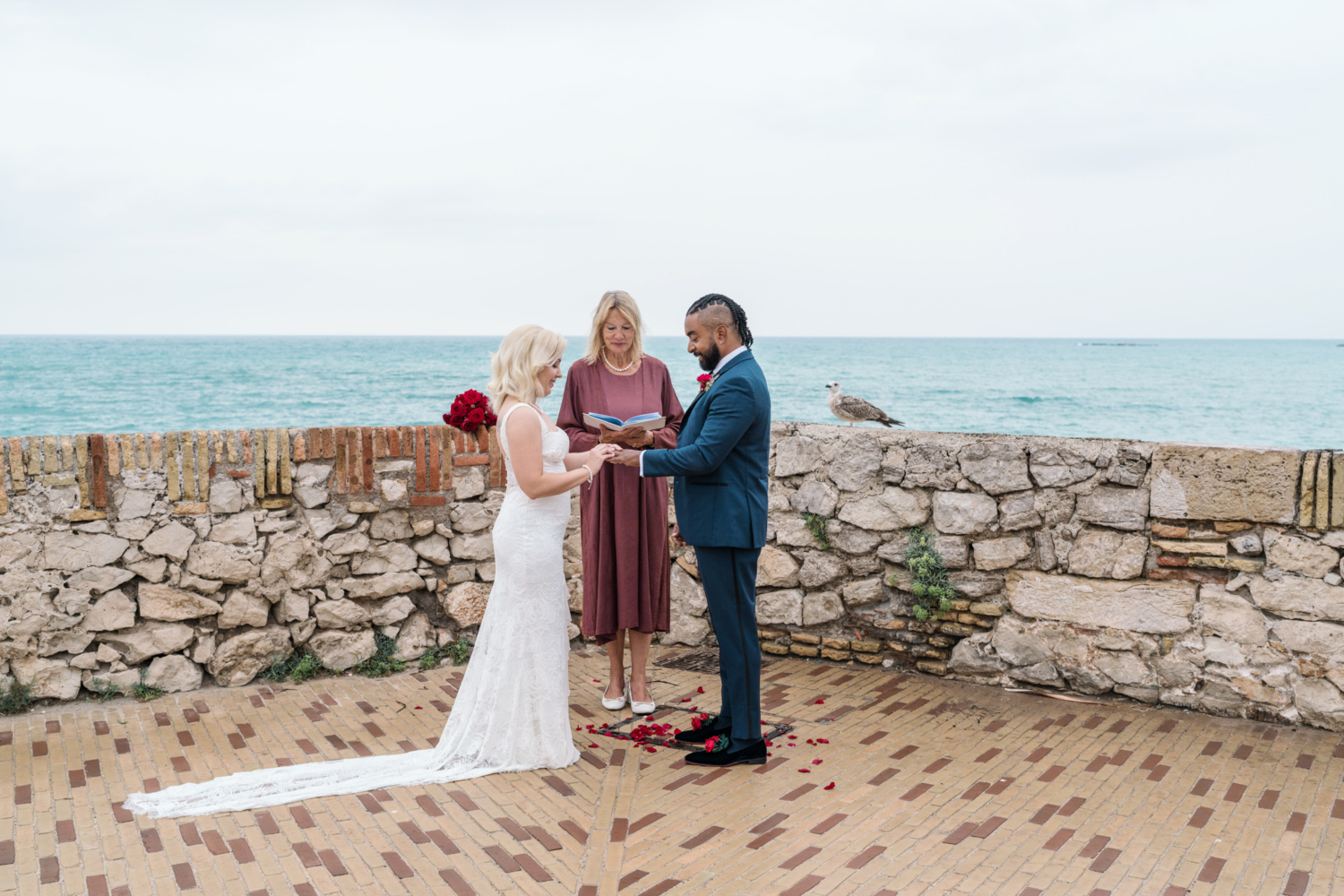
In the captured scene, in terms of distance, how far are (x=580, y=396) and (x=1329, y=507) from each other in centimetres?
358

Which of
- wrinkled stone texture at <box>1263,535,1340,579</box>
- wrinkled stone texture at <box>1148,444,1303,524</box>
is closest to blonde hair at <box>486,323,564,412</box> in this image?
wrinkled stone texture at <box>1148,444,1303,524</box>

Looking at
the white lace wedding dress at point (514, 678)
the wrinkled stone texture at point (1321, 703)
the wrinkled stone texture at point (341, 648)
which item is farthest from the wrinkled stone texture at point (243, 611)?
the wrinkled stone texture at point (1321, 703)

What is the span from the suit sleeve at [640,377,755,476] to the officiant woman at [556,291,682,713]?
27.7 inches

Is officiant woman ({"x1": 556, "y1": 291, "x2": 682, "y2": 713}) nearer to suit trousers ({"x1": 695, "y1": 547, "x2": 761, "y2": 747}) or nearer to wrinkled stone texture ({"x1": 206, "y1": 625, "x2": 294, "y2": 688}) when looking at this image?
suit trousers ({"x1": 695, "y1": 547, "x2": 761, "y2": 747})

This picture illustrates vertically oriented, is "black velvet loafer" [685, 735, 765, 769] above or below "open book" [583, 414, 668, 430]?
below

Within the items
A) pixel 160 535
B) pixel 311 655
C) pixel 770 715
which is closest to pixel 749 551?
pixel 770 715

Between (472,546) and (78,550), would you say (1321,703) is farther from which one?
(78,550)

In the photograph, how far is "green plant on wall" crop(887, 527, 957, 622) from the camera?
16.5ft

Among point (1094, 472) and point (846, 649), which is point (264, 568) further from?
point (1094, 472)

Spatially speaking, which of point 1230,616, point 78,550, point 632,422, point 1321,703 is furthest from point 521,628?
point 1321,703

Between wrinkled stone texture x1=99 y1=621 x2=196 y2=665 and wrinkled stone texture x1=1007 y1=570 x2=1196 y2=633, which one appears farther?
wrinkled stone texture x1=99 y1=621 x2=196 y2=665

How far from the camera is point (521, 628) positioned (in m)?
4.01

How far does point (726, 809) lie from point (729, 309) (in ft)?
6.79

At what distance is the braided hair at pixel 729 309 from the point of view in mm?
3963
